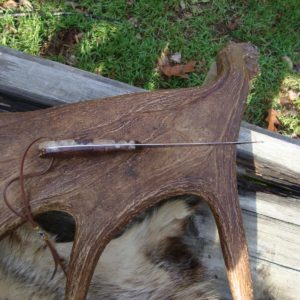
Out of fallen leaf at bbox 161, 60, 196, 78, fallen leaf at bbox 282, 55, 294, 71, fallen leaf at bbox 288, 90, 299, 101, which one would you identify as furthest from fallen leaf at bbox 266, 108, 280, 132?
fallen leaf at bbox 161, 60, 196, 78

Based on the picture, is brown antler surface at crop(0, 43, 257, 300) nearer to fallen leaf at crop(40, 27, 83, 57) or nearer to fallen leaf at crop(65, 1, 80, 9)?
fallen leaf at crop(40, 27, 83, 57)

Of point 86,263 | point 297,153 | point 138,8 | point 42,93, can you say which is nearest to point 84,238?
point 86,263

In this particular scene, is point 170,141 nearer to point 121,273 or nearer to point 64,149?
point 64,149

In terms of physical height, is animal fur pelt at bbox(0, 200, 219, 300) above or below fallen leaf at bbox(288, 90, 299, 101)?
below

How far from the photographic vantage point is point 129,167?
2.22 metres

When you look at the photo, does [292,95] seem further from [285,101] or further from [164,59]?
[164,59]

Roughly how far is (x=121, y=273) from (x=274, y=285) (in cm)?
80

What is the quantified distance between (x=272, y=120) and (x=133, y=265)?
1.76m

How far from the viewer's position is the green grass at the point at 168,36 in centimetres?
389

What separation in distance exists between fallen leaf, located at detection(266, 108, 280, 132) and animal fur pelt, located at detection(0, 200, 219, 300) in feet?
4.51

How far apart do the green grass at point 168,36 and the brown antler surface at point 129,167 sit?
1531mm

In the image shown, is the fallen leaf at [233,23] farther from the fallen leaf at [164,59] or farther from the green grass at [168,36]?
the fallen leaf at [164,59]

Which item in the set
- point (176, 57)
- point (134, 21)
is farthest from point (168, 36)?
point (134, 21)

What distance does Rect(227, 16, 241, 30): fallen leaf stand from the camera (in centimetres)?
411
